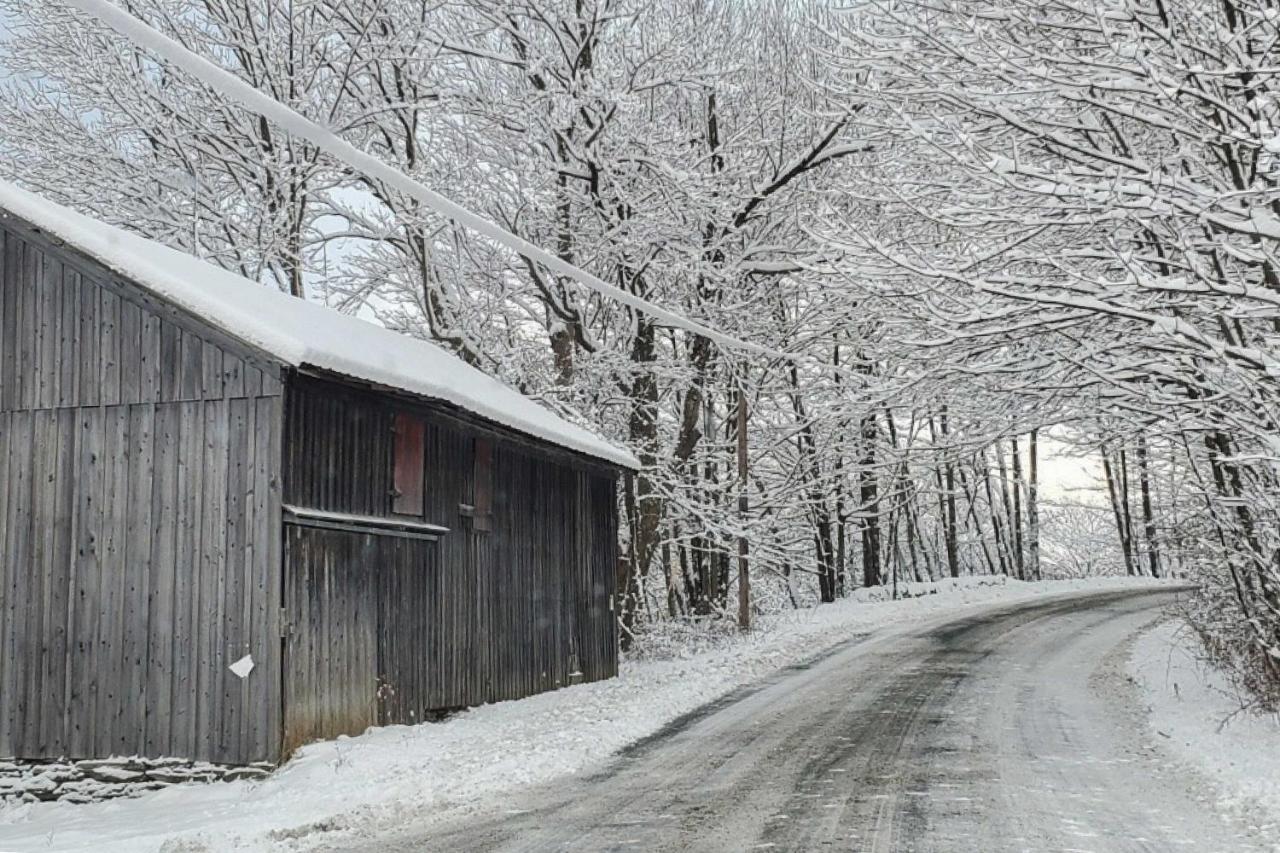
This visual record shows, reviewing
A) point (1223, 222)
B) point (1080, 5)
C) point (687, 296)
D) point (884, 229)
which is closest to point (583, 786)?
point (1223, 222)

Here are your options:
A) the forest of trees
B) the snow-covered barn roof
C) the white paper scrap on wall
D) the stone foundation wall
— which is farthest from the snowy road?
the snow-covered barn roof

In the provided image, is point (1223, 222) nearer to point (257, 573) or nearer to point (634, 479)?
point (257, 573)

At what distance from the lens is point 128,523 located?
11.8 metres

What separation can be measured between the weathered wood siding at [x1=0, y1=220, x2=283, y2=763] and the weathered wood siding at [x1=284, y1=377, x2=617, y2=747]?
462 mm

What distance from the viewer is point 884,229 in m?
17.8

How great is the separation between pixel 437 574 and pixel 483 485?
5.67 ft

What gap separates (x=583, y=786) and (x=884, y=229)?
11.3 metres

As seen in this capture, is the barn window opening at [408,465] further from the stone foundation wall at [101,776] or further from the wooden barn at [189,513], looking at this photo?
the stone foundation wall at [101,776]

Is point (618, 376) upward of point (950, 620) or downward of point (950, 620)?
upward

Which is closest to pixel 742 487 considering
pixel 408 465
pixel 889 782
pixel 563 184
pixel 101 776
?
pixel 563 184

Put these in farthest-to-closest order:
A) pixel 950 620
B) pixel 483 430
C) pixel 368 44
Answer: pixel 950 620, pixel 368 44, pixel 483 430

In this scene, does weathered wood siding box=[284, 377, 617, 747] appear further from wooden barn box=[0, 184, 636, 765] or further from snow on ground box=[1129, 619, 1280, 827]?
snow on ground box=[1129, 619, 1280, 827]

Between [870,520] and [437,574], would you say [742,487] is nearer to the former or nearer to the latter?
[437,574]

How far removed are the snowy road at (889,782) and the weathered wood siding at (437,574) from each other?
3.37m
